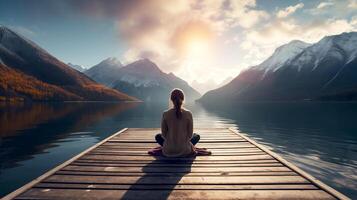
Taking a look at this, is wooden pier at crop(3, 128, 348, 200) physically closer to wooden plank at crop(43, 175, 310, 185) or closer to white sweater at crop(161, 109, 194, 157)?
wooden plank at crop(43, 175, 310, 185)

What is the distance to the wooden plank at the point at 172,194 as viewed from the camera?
249 inches

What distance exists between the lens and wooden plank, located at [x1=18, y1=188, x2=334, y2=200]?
6.32m

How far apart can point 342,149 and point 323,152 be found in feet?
9.12

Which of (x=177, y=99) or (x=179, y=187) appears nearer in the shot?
(x=179, y=187)

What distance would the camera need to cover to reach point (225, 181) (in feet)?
24.5

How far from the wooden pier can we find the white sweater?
16.3 inches

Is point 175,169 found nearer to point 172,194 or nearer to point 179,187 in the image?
point 179,187

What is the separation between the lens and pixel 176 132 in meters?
9.38

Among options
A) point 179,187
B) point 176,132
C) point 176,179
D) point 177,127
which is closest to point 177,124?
point 177,127

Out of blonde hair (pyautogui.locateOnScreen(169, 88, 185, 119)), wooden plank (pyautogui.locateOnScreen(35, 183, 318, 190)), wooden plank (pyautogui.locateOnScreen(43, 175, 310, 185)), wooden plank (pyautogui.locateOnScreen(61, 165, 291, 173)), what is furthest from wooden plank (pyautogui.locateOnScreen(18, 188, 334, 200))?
blonde hair (pyautogui.locateOnScreen(169, 88, 185, 119))

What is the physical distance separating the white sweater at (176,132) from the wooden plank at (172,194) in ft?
9.84

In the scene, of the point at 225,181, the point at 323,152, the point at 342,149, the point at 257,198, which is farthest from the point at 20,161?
the point at 342,149

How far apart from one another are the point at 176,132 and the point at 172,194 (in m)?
3.18

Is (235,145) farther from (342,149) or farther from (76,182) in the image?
(342,149)
